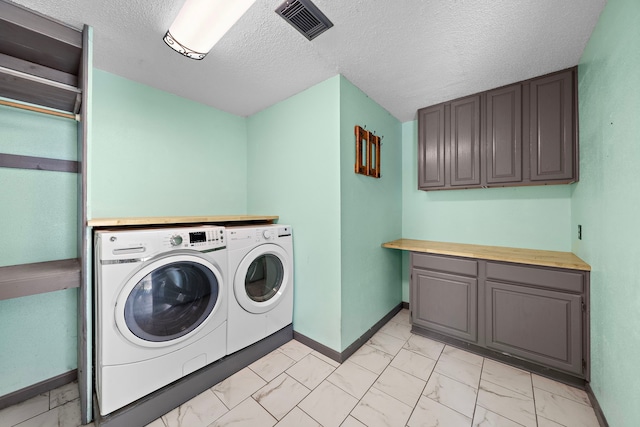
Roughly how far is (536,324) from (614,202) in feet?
3.36

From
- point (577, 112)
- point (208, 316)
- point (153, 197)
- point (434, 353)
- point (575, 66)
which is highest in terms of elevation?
point (575, 66)

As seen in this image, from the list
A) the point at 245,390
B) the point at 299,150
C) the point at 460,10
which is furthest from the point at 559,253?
the point at 245,390

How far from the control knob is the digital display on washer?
0.06 m

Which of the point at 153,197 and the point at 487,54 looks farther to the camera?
the point at 153,197

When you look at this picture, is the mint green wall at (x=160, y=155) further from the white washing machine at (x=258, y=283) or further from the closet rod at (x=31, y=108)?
the white washing machine at (x=258, y=283)

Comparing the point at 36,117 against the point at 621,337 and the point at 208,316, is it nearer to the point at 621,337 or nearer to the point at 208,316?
the point at 208,316

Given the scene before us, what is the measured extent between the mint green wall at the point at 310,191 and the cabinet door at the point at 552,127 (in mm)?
1601

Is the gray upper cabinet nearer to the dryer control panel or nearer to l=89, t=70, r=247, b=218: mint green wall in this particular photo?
the dryer control panel

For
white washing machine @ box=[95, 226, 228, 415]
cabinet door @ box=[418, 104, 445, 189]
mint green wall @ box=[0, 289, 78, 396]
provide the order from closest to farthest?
white washing machine @ box=[95, 226, 228, 415]
mint green wall @ box=[0, 289, 78, 396]
cabinet door @ box=[418, 104, 445, 189]

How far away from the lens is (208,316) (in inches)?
61.6

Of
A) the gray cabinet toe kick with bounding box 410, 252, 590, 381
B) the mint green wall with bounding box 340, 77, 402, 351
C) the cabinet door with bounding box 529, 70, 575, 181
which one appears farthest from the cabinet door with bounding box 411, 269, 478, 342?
the cabinet door with bounding box 529, 70, 575, 181

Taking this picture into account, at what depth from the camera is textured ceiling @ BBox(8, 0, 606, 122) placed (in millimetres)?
1254

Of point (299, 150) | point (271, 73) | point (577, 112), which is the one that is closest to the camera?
point (577, 112)

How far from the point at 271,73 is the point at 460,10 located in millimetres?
1290
